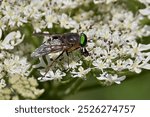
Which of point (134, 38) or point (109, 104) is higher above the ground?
point (134, 38)

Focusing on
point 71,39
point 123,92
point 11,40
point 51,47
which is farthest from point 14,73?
point 123,92

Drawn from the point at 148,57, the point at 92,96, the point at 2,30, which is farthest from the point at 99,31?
the point at 92,96

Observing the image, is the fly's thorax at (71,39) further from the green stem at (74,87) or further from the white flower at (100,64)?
the green stem at (74,87)

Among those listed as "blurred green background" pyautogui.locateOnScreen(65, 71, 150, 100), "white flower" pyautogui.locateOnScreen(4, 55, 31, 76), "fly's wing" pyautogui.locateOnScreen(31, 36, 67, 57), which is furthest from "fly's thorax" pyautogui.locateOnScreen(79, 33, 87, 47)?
"blurred green background" pyautogui.locateOnScreen(65, 71, 150, 100)

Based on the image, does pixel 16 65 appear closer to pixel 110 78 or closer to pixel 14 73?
pixel 14 73

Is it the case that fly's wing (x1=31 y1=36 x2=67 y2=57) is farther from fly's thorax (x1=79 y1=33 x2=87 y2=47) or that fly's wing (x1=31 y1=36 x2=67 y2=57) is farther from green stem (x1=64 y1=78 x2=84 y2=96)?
green stem (x1=64 y1=78 x2=84 y2=96)

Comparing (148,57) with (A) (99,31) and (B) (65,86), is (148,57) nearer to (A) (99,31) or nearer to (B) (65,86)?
(A) (99,31)

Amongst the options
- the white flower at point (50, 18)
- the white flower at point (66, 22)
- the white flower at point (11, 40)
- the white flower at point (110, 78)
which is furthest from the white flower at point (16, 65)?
the white flower at point (110, 78)
